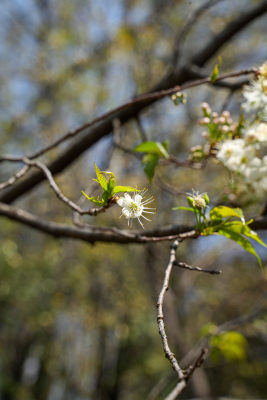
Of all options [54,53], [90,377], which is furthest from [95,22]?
[90,377]

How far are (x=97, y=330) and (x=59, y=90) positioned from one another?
478 cm

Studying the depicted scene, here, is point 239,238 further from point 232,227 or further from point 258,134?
point 258,134

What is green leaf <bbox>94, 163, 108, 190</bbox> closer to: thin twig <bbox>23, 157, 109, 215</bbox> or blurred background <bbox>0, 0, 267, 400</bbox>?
thin twig <bbox>23, 157, 109, 215</bbox>

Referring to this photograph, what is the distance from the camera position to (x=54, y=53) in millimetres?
7137

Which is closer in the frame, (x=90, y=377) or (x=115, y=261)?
(x=115, y=261)

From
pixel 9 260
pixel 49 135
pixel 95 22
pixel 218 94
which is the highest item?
pixel 95 22

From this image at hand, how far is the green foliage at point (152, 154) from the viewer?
1043 mm

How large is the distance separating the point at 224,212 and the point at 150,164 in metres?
0.38

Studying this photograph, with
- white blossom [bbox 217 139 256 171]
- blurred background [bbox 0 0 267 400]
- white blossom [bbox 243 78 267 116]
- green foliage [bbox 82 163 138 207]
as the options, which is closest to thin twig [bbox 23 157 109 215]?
green foliage [bbox 82 163 138 207]

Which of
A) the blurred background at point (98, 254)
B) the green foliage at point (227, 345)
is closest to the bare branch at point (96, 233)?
the green foliage at point (227, 345)

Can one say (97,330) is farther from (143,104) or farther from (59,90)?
(143,104)

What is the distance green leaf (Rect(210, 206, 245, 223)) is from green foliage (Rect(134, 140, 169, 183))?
12.5 inches

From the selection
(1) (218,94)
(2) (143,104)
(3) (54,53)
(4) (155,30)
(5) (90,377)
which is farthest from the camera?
(5) (90,377)

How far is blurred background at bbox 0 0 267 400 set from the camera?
5.41 meters
